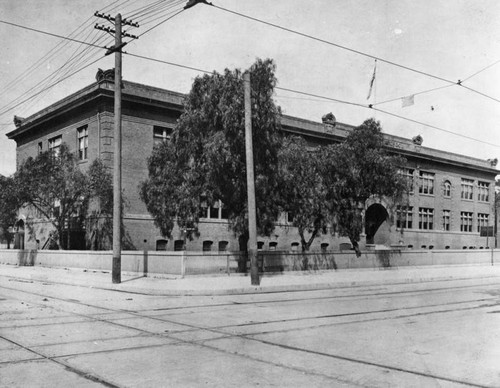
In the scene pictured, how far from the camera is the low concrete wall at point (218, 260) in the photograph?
22.2m

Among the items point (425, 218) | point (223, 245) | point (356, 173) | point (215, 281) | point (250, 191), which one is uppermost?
point (356, 173)

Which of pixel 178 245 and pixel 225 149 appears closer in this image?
pixel 225 149

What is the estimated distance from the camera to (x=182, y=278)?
21.3 m

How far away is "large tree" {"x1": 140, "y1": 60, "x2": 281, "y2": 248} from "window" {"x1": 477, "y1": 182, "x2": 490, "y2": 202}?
1716 inches

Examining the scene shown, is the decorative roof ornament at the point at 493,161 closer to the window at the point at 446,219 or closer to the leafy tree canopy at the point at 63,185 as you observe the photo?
the window at the point at 446,219

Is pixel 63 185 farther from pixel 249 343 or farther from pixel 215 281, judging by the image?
pixel 249 343

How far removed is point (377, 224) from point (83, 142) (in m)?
28.7

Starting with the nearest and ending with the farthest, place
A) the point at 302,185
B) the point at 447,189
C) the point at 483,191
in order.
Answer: the point at 302,185, the point at 447,189, the point at 483,191

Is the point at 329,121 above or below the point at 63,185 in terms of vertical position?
above

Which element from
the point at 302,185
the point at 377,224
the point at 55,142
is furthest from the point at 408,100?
the point at 377,224

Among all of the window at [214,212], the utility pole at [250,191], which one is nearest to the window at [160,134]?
the window at [214,212]

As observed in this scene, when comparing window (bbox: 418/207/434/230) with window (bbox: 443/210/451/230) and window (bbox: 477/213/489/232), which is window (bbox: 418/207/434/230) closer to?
window (bbox: 443/210/451/230)

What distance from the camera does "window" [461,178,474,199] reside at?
5688 cm

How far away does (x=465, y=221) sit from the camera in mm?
56844
